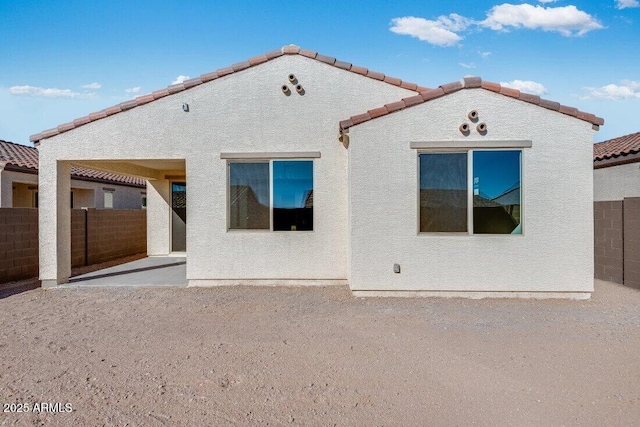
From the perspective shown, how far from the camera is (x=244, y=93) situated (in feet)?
26.9

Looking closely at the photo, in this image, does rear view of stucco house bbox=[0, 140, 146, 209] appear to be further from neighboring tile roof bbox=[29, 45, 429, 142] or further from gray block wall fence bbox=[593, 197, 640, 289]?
gray block wall fence bbox=[593, 197, 640, 289]

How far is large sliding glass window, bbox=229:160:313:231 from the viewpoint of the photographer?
8102mm

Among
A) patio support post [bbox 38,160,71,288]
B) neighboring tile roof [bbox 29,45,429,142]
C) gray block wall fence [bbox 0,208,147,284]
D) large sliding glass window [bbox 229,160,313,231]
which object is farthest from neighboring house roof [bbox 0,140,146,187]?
large sliding glass window [bbox 229,160,313,231]

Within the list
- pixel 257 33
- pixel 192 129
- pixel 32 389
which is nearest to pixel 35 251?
pixel 192 129

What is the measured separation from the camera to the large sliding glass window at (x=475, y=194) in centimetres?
704

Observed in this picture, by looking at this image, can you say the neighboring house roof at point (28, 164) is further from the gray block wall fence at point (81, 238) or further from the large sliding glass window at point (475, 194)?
the large sliding glass window at point (475, 194)

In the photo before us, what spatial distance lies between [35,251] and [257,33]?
9.89 m

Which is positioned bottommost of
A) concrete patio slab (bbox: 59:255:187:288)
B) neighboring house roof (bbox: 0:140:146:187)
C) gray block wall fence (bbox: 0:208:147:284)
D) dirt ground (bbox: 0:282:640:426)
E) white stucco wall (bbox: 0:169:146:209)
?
dirt ground (bbox: 0:282:640:426)

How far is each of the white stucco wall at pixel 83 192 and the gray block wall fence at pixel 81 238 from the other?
3979mm

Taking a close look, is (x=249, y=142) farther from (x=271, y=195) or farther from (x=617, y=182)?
(x=617, y=182)

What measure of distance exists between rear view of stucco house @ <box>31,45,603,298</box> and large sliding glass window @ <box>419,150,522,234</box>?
27 millimetres

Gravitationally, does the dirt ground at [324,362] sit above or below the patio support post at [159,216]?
below

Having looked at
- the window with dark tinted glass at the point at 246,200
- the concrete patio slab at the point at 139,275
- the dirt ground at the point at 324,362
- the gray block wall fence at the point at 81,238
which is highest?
the window with dark tinted glass at the point at 246,200

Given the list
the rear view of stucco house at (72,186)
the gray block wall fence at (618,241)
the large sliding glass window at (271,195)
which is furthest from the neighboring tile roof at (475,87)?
the rear view of stucco house at (72,186)
